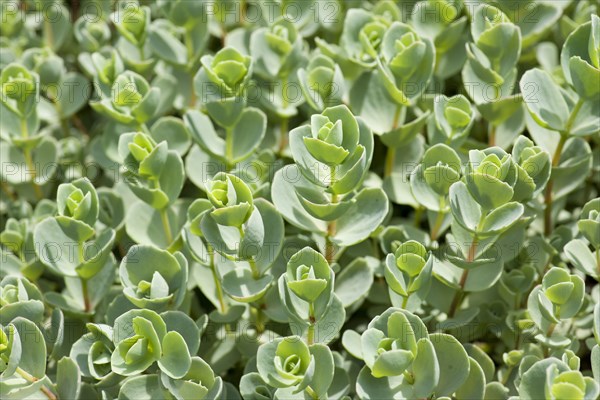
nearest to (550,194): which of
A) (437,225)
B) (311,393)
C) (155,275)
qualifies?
(437,225)

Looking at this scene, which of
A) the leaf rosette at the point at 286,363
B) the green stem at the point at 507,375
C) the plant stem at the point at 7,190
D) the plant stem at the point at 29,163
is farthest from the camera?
Answer: the plant stem at the point at 7,190

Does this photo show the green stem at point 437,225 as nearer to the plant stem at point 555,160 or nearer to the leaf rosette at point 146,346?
the plant stem at point 555,160

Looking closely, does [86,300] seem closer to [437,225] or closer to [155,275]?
[155,275]

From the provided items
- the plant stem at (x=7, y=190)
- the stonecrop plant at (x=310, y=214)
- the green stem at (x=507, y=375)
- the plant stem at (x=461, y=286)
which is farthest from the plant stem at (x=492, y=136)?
the plant stem at (x=7, y=190)

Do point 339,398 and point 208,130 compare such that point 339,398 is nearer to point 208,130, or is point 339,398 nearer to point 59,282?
point 208,130

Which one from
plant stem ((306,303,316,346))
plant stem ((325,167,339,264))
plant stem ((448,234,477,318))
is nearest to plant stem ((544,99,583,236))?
plant stem ((448,234,477,318))

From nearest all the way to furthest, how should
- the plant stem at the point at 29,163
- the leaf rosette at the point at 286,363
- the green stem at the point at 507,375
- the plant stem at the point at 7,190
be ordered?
1. the leaf rosette at the point at 286,363
2. the green stem at the point at 507,375
3. the plant stem at the point at 29,163
4. the plant stem at the point at 7,190

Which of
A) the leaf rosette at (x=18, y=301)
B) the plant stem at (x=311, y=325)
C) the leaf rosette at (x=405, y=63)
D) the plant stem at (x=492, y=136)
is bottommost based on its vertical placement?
the leaf rosette at (x=18, y=301)

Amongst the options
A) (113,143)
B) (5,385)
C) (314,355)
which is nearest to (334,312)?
(314,355)
